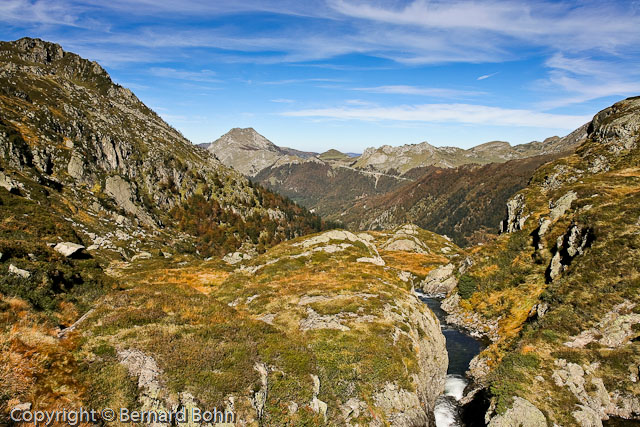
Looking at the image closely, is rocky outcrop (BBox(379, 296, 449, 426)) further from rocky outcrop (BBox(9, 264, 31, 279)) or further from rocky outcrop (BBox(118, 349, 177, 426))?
rocky outcrop (BBox(9, 264, 31, 279))

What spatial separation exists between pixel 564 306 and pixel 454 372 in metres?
20.0

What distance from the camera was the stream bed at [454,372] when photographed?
35062 mm

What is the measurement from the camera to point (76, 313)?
20906 millimetres

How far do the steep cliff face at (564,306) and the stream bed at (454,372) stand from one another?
98.2 inches

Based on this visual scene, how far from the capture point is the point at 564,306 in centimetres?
4806

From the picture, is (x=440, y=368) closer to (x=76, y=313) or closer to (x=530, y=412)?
(x=530, y=412)

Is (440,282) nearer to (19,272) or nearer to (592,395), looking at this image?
(592,395)

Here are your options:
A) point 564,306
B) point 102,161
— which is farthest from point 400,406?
point 102,161

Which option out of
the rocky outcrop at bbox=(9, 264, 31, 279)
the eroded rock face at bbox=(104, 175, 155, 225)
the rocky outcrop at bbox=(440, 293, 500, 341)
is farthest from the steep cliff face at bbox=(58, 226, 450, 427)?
the eroded rock face at bbox=(104, 175, 155, 225)

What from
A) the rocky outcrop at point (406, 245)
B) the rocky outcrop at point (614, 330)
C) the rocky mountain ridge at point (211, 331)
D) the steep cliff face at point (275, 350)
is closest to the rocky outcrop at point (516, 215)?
the rocky outcrop at point (614, 330)

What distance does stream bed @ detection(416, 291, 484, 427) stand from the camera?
35062mm

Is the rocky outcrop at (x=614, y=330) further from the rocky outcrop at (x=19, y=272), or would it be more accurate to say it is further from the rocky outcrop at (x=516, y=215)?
the rocky outcrop at (x=19, y=272)

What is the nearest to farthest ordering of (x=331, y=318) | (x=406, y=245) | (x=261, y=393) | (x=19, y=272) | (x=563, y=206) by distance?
1. (x=261, y=393)
2. (x=19, y=272)
3. (x=331, y=318)
4. (x=563, y=206)
5. (x=406, y=245)

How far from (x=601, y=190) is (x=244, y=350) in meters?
86.1
